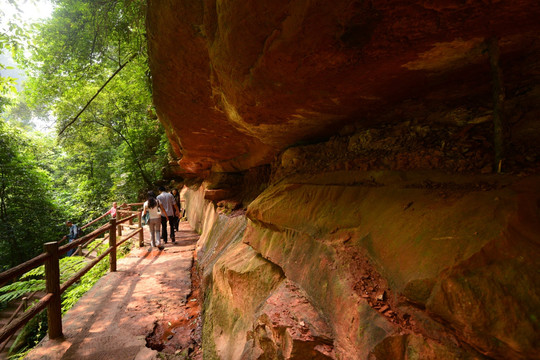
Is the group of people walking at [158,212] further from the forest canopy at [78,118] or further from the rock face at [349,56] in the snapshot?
the rock face at [349,56]

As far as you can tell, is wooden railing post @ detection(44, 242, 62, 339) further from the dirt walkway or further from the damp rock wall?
the damp rock wall

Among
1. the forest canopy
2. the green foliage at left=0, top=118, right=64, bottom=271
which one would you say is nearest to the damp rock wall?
the forest canopy

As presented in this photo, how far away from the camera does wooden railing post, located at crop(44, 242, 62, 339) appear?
9.68 feet

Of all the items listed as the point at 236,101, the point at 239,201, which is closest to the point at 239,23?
the point at 236,101

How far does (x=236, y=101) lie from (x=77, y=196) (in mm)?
19902

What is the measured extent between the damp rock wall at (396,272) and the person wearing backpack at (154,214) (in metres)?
4.97

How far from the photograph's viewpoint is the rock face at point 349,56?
141cm

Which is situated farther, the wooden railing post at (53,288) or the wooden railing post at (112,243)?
the wooden railing post at (112,243)

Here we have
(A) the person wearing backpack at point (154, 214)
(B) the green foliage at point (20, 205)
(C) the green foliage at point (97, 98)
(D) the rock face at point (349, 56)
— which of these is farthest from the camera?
(B) the green foliage at point (20, 205)

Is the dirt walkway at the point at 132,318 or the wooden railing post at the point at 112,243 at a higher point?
the wooden railing post at the point at 112,243

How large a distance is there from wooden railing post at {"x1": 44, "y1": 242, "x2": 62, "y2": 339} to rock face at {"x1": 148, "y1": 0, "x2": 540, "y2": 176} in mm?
2797

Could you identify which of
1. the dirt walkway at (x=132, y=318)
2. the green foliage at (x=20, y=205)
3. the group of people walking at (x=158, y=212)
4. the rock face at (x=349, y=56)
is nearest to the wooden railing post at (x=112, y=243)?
the dirt walkway at (x=132, y=318)

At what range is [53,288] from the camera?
9.95 feet

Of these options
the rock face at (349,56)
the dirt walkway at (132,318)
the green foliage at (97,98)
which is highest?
the green foliage at (97,98)
